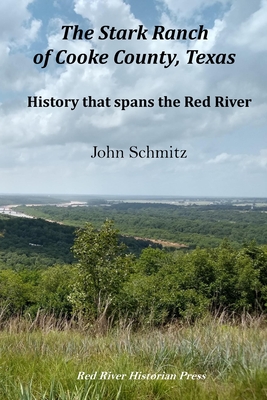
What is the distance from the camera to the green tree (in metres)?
16.0

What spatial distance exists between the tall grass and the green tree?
11785 mm

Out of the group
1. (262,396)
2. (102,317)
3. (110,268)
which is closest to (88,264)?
(110,268)

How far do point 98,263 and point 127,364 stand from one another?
45.0 feet

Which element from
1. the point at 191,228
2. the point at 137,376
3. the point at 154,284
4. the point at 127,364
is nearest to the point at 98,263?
the point at 154,284

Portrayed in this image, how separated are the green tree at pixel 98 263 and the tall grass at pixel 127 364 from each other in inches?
464

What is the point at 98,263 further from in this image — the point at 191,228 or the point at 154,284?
the point at 191,228

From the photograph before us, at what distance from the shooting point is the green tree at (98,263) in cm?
1598

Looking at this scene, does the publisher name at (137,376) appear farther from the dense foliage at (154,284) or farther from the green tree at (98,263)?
the green tree at (98,263)

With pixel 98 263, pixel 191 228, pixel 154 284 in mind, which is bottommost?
pixel 191 228

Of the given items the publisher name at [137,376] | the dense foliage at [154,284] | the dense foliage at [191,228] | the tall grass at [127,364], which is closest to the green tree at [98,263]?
the dense foliage at [154,284]

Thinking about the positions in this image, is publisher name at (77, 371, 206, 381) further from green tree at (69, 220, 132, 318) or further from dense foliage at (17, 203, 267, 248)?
dense foliage at (17, 203, 267, 248)

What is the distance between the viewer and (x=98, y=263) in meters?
16.2

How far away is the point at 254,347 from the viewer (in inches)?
123

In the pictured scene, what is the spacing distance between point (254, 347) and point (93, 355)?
152 cm
